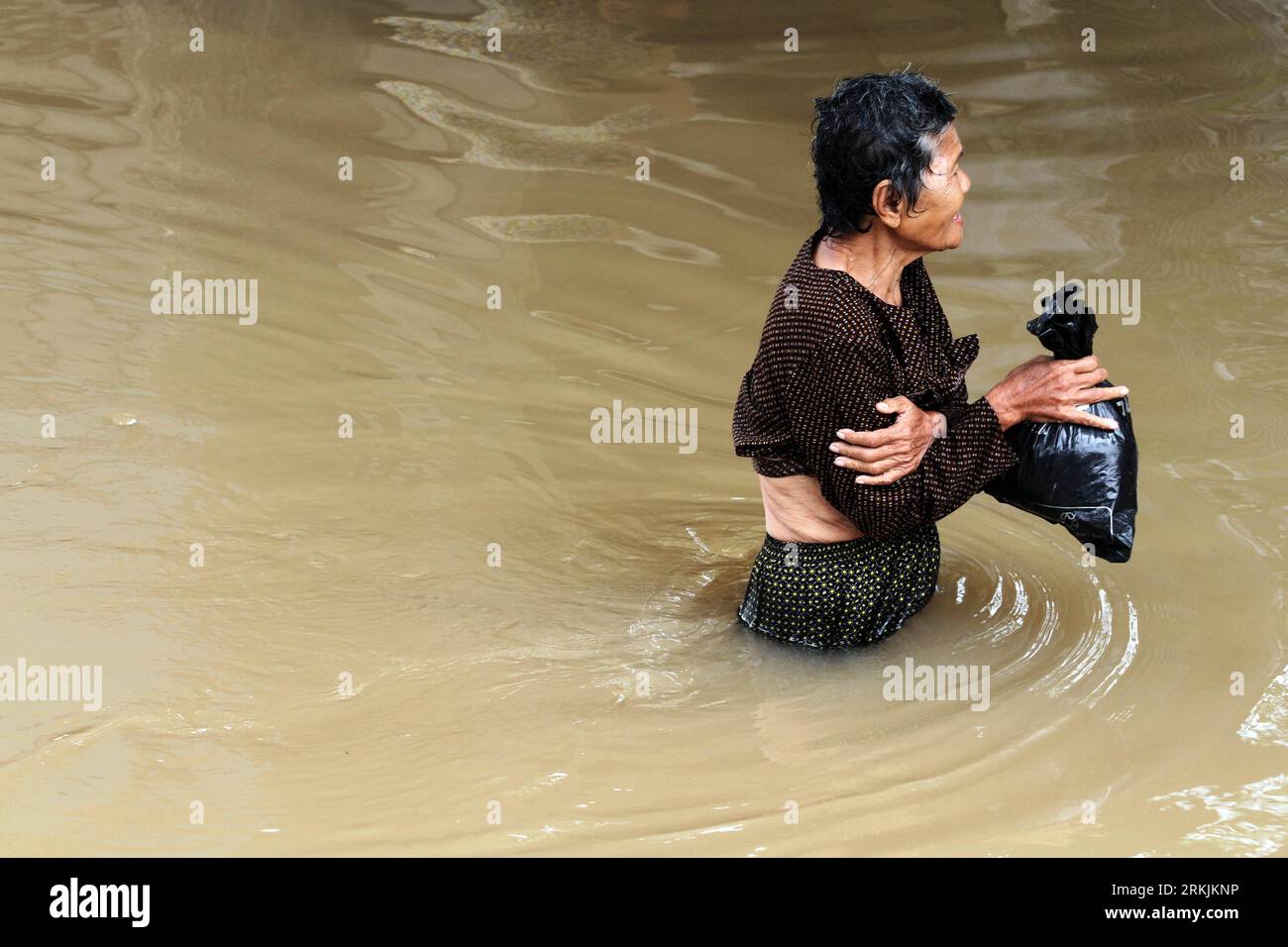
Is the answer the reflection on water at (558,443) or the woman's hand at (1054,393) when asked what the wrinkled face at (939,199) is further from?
the reflection on water at (558,443)

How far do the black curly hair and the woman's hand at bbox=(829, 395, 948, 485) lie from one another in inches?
13.5

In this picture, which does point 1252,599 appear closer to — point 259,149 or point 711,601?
point 711,601

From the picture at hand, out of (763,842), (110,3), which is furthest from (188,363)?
(110,3)

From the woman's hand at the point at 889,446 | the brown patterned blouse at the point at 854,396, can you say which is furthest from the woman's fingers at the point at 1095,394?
the woman's hand at the point at 889,446

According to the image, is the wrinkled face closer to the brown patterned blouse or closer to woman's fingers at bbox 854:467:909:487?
the brown patterned blouse

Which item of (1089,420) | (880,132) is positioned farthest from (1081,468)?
(880,132)

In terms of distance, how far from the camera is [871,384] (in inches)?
93.7

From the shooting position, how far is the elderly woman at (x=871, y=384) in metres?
2.34

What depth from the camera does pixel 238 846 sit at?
7.13ft

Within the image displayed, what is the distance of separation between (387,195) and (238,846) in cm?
345

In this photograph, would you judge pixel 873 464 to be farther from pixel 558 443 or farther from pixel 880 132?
pixel 558 443

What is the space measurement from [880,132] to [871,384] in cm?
41

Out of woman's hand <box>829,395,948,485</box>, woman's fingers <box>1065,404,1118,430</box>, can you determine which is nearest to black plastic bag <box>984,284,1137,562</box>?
woman's fingers <box>1065,404,1118,430</box>

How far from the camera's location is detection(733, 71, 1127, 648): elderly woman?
7.66 feet
